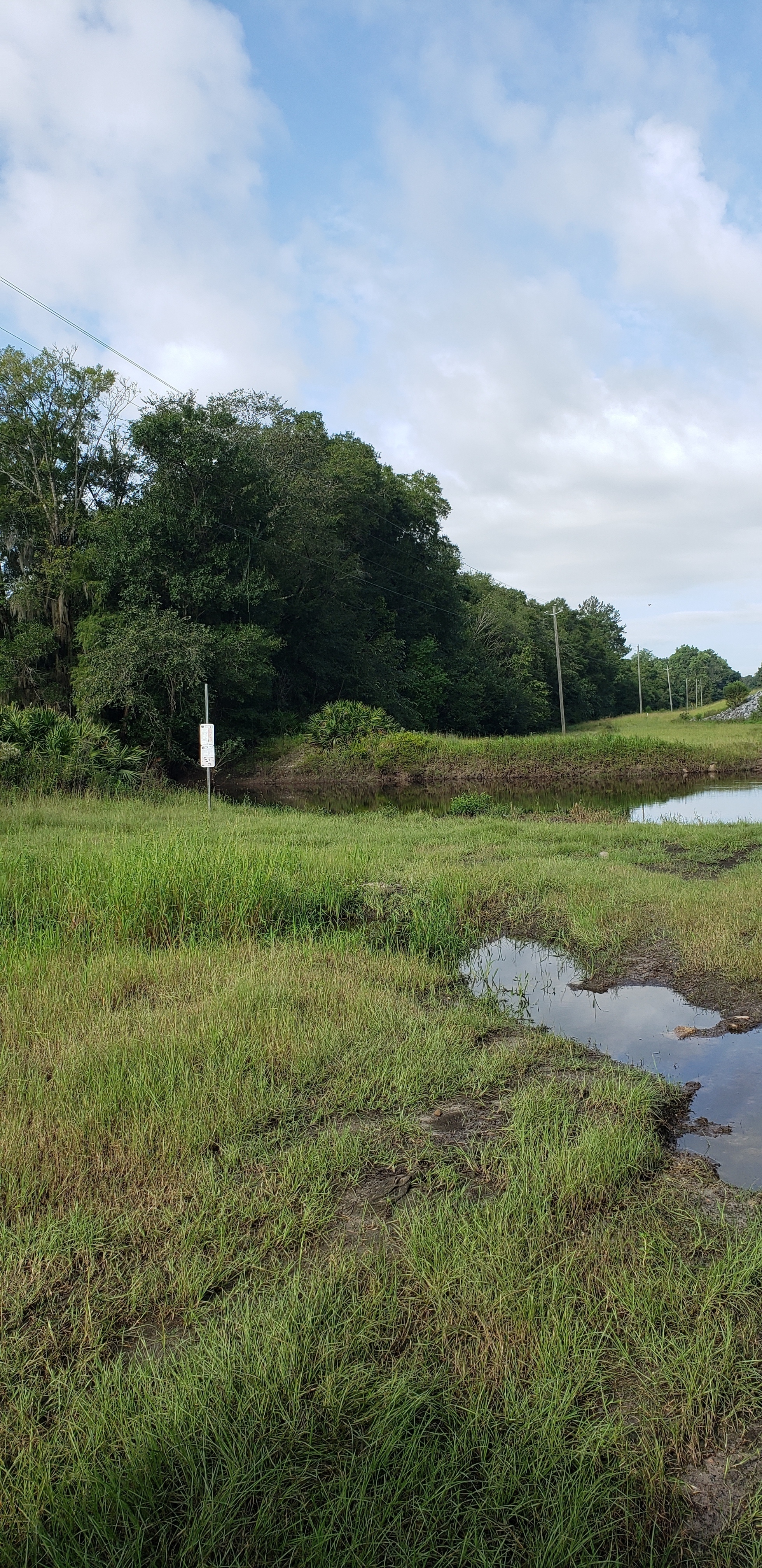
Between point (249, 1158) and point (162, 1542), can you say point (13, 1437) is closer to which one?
point (162, 1542)

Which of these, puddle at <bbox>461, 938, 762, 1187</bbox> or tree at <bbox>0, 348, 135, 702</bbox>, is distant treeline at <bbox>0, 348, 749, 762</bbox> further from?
puddle at <bbox>461, 938, 762, 1187</bbox>

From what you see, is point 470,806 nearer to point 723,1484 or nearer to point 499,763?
point 499,763

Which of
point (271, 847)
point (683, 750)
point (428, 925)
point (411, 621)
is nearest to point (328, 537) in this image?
point (411, 621)

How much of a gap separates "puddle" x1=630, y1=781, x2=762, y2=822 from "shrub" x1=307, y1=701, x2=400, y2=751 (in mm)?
13299

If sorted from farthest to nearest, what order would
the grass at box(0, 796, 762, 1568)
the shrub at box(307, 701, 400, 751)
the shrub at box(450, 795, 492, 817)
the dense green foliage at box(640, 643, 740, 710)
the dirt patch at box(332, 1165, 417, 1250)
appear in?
1. the dense green foliage at box(640, 643, 740, 710)
2. the shrub at box(307, 701, 400, 751)
3. the shrub at box(450, 795, 492, 817)
4. the dirt patch at box(332, 1165, 417, 1250)
5. the grass at box(0, 796, 762, 1568)

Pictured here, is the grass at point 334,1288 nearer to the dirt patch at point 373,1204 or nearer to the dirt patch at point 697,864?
the dirt patch at point 373,1204

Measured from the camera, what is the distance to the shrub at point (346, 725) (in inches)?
1362

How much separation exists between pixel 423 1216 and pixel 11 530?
3395 cm

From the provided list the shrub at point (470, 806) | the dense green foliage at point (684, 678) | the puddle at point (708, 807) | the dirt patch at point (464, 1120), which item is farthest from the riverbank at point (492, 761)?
the dense green foliage at point (684, 678)

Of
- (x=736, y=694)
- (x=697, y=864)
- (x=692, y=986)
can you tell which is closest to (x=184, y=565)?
(x=697, y=864)

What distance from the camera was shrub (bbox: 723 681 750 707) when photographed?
60453 mm

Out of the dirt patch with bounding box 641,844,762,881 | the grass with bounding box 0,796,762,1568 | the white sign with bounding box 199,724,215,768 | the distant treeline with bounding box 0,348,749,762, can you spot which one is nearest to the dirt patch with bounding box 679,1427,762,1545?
the grass with bounding box 0,796,762,1568

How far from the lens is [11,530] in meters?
32.2

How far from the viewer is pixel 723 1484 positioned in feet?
7.04
